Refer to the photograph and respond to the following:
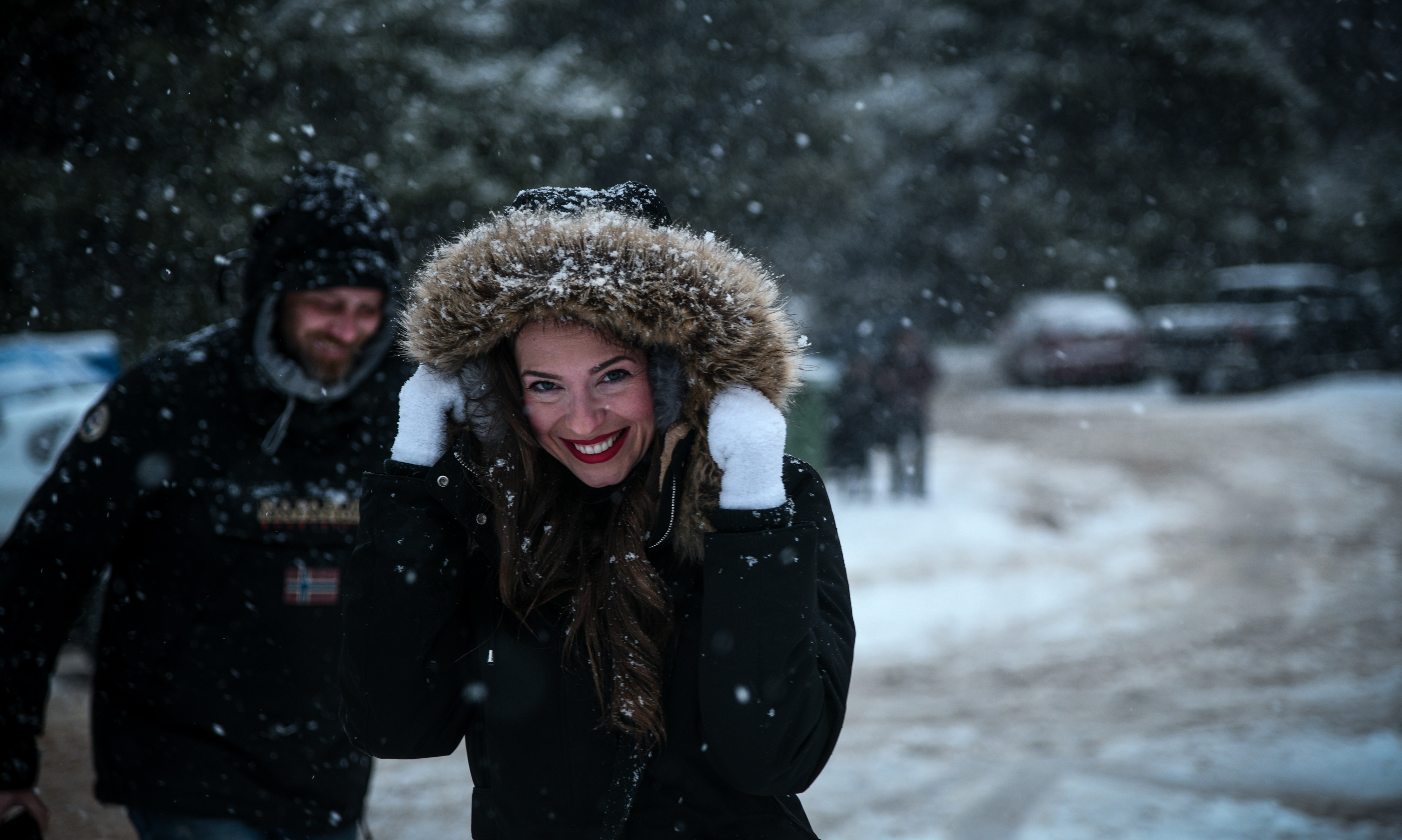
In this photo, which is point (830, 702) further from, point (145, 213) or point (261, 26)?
point (261, 26)

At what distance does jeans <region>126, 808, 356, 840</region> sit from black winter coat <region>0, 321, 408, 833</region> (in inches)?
0.9

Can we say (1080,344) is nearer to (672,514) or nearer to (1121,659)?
(1121,659)

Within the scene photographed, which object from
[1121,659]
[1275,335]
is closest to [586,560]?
[1121,659]

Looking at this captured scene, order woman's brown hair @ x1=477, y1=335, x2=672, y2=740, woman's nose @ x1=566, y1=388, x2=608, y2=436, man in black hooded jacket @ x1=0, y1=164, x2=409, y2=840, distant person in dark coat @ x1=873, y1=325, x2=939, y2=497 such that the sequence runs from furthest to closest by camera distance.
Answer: distant person in dark coat @ x1=873, y1=325, x2=939, y2=497
man in black hooded jacket @ x1=0, y1=164, x2=409, y2=840
woman's nose @ x1=566, y1=388, x2=608, y2=436
woman's brown hair @ x1=477, y1=335, x2=672, y2=740

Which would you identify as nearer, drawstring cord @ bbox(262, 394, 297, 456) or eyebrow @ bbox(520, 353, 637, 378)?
eyebrow @ bbox(520, 353, 637, 378)

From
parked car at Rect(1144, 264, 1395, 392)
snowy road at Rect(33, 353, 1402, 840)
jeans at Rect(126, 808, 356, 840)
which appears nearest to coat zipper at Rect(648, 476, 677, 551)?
jeans at Rect(126, 808, 356, 840)

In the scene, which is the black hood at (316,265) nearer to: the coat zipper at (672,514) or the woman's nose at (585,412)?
the woman's nose at (585,412)

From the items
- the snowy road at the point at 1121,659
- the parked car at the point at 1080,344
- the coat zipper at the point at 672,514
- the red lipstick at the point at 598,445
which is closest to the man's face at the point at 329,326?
the red lipstick at the point at 598,445

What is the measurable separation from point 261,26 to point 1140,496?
32.1 feet

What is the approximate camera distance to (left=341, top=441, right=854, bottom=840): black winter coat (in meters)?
1.67

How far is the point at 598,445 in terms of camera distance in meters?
1.96

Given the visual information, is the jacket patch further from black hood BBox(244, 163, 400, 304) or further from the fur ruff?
the fur ruff

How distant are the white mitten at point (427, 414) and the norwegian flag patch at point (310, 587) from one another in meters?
0.84

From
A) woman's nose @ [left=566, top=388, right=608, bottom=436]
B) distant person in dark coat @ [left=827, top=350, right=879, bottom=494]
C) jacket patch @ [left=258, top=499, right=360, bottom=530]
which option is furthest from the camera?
distant person in dark coat @ [left=827, top=350, right=879, bottom=494]
